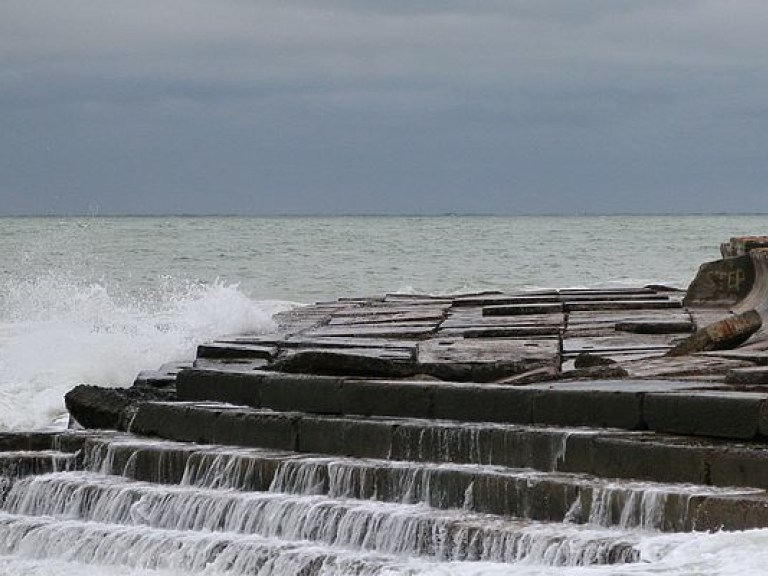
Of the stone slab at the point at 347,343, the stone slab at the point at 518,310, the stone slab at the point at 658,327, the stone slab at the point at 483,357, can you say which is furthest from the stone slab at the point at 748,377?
the stone slab at the point at 518,310

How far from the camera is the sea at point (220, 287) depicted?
23.7ft

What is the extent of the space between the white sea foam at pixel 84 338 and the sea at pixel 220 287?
0.07ft

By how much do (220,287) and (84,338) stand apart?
3.74 meters

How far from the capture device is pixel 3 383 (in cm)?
1441

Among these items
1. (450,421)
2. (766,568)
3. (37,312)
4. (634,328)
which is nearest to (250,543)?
(450,421)

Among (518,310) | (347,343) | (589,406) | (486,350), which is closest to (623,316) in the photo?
(518,310)

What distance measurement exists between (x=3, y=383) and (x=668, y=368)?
7313 millimetres

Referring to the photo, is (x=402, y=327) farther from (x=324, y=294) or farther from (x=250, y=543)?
(x=324, y=294)

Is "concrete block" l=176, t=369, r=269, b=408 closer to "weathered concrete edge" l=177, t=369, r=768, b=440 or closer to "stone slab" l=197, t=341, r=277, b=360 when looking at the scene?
"weathered concrete edge" l=177, t=369, r=768, b=440

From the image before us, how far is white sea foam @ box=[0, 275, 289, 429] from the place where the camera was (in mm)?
13773

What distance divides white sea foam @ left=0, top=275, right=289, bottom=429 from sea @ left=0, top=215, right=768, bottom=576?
22 millimetres

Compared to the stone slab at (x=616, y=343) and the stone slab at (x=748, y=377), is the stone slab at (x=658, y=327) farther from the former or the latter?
the stone slab at (x=748, y=377)

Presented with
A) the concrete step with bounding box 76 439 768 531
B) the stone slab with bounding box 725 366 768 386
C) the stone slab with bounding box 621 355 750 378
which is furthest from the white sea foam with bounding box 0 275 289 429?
the stone slab with bounding box 725 366 768 386

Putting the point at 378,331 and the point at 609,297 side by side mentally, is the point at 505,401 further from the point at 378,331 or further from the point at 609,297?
the point at 609,297
